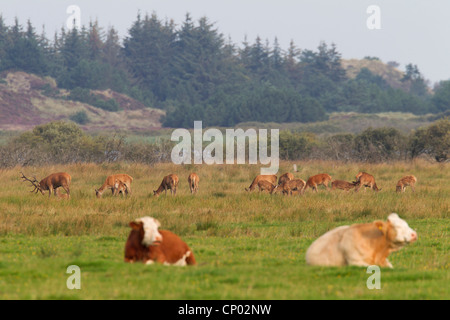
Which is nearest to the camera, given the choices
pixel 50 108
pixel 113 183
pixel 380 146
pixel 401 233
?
pixel 401 233

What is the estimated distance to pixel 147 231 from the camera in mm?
10211

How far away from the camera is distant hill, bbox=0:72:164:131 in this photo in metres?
92.2

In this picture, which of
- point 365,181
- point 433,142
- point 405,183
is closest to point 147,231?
point 365,181

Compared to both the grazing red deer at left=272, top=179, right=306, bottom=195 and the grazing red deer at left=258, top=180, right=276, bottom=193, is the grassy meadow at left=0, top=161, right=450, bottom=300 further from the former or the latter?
the grazing red deer at left=258, top=180, right=276, bottom=193

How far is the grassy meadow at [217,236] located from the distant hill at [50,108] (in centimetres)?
5988

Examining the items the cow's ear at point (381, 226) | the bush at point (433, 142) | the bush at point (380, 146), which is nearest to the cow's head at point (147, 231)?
the cow's ear at point (381, 226)

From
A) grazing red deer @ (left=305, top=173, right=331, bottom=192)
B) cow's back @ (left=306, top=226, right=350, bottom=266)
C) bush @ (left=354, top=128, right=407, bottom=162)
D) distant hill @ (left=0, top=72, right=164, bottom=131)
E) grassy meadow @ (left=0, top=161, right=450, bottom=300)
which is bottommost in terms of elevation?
grassy meadow @ (left=0, top=161, right=450, bottom=300)

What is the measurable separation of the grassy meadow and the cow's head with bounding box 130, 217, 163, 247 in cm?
36

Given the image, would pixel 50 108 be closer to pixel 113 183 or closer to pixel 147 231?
pixel 113 183

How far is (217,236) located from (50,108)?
83.9m

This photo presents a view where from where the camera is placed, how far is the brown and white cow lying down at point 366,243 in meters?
10.4

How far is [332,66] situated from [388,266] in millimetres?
119112

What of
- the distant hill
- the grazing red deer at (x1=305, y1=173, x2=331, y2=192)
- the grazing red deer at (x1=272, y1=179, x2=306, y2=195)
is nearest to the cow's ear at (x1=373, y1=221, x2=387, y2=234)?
the grazing red deer at (x1=272, y1=179, x2=306, y2=195)
